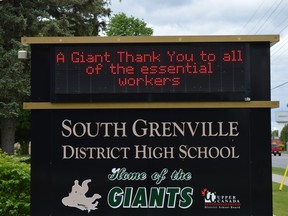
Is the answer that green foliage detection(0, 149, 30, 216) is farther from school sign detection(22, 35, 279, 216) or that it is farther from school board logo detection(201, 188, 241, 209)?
school board logo detection(201, 188, 241, 209)

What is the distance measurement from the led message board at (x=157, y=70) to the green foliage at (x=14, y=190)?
2262 millimetres

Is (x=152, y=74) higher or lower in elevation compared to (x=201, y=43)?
lower

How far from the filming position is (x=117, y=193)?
21.4ft

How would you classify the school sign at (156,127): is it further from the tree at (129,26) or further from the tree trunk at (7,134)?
the tree at (129,26)

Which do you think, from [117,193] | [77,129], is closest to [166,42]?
[77,129]

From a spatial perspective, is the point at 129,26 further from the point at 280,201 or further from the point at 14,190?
the point at 14,190

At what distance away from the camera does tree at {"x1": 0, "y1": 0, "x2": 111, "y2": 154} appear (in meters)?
25.5

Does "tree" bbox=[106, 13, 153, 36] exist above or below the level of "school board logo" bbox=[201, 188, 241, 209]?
above

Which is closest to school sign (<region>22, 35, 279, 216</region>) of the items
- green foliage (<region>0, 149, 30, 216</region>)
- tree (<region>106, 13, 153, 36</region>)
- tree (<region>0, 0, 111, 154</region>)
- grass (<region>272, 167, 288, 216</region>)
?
green foliage (<region>0, 149, 30, 216</region>)

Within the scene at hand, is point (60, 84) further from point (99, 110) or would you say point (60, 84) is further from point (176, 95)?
point (176, 95)

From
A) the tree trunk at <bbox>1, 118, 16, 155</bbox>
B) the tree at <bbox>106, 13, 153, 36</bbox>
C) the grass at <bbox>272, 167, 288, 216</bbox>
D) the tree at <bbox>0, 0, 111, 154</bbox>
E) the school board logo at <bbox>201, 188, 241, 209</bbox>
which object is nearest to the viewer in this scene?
the school board logo at <bbox>201, 188, 241, 209</bbox>

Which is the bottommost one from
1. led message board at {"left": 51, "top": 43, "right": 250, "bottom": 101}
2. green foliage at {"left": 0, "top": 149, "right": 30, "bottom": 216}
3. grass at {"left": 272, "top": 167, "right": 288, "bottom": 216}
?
grass at {"left": 272, "top": 167, "right": 288, "bottom": 216}

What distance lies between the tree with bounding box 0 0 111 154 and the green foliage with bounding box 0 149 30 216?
17.3 meters

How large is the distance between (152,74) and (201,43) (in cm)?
74
